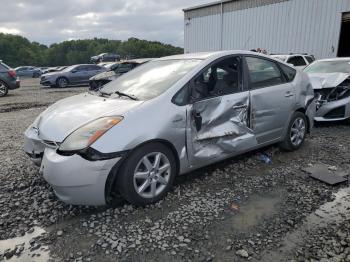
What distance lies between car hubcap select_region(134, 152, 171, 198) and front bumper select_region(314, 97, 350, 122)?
14.7 ft

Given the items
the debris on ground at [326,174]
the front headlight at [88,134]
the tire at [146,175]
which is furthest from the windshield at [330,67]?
the front headlight at [88,134]

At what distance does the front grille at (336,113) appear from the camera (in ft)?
21.2

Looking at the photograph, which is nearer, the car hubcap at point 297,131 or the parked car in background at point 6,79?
the car hubcap at point 297,131

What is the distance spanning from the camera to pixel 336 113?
21.4 ft

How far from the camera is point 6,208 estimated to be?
3.36 m

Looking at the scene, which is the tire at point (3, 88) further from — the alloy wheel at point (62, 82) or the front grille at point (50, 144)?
the front grille at point (50, 144)

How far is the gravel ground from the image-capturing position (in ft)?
8.59

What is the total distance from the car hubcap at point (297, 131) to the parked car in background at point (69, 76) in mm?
15578

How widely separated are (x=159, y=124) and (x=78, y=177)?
2.99ft

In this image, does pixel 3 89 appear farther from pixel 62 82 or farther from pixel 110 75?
pixel 62 82

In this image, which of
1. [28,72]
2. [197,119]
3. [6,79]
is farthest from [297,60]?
[28,72]

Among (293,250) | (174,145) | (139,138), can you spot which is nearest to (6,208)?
(139,138)

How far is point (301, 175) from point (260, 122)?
2.78ft

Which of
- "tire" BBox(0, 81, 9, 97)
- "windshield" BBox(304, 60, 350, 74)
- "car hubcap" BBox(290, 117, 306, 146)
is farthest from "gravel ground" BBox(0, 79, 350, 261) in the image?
"tire" BBox(0, 81, 9, 97)
